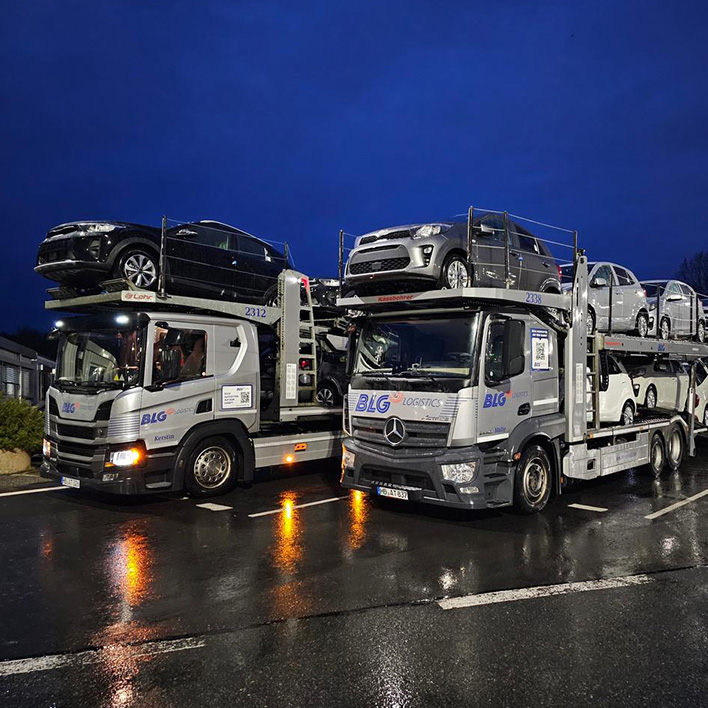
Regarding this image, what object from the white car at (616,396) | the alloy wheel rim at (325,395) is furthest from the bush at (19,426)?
the white car at (616,396)

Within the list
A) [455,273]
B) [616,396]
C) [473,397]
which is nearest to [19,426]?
[455,273]

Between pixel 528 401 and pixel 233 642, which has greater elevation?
pixel 528 401

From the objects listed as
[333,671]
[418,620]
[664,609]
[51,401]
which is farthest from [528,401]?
[51,401]

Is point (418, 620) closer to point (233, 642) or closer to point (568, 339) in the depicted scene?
point (233, 642)

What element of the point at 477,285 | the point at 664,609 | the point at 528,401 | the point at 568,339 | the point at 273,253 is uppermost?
the point at 273,253

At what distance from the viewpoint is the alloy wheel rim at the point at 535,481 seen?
7.51 m

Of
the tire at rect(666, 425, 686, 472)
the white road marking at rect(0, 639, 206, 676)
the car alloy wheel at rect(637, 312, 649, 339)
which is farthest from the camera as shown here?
the car alloy wheel at rect(637, 312, 649, 339)

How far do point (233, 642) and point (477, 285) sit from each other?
547 cm

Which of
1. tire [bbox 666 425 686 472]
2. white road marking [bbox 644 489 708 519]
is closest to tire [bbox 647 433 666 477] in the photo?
tire [bbox 666 425 686 472]

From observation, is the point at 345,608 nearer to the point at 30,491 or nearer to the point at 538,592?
the point at 538,592

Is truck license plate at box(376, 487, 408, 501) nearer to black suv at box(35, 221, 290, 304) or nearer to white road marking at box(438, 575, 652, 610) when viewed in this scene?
white road marking at box(438, 575, 652, 610)

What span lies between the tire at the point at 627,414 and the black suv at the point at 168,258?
573cm

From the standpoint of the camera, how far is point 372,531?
714 cm

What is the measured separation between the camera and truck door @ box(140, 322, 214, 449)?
7922 millimetres
